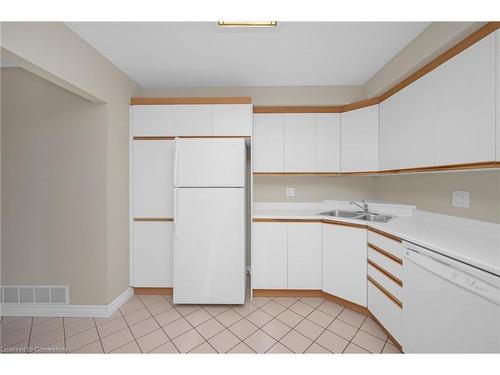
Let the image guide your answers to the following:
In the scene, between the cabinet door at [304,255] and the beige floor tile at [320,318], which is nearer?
the beige floor tile at [320,318]

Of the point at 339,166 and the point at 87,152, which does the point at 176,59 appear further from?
the point at 339,166

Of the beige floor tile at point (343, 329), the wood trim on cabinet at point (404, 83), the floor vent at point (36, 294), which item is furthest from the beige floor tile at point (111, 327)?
the wood trim on cabinet at point (404, 83)

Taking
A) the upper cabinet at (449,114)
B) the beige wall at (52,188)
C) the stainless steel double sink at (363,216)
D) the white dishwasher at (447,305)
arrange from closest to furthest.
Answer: the white dishwasher at (447,305) < the upper cabinet at (449,114) < the beige wall at (52,188) < the stainless steel double sink at (363,216)

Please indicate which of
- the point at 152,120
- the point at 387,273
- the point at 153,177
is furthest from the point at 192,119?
the point at 387,273

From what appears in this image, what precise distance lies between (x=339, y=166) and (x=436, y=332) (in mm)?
1660

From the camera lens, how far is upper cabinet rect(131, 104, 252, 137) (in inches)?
85.8

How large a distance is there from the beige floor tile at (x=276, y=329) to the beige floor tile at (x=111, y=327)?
125cm

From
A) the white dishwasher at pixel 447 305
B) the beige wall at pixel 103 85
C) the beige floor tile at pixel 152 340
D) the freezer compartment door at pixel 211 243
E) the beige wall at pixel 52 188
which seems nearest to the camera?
the white dishwasher at pixel 447 305

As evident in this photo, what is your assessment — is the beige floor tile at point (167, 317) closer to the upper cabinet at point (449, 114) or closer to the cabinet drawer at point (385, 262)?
the cabinet drawer at point (385, 262)

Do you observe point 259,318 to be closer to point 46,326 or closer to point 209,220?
point 209,220

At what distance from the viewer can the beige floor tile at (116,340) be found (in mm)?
1533

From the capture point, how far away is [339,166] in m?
2.40

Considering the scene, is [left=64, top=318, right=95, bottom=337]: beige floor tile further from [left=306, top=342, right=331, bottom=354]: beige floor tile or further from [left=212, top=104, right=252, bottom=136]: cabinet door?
[left=212, top=104, right=252, bottom=136]: cabinet door

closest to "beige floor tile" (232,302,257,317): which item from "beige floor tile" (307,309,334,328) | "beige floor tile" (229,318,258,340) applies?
"beige floor tile" (229,318,258,340)
